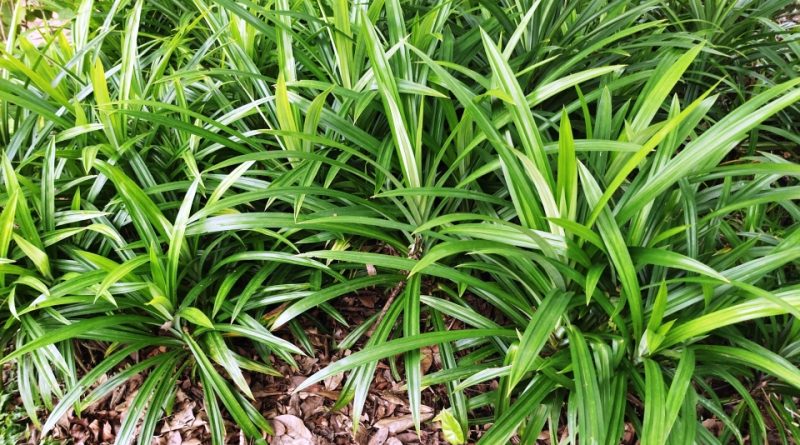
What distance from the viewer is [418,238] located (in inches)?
60.7

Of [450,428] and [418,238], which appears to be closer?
[450,428]

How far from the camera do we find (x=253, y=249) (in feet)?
5.43

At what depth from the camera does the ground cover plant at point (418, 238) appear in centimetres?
122

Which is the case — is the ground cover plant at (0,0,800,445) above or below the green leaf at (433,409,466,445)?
above

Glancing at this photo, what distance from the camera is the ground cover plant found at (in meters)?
1.22

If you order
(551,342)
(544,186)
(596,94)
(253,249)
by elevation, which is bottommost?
(551,342)

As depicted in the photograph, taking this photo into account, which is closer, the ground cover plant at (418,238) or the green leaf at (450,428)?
the ground cover plant at (418,238)

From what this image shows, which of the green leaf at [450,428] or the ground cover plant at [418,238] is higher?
the ground cover plant at [418,238]

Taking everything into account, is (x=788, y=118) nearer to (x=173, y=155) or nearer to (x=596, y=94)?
(x=596, y=94)

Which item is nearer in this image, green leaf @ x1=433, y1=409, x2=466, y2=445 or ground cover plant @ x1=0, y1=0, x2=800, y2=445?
ground cover plant @ x1=0, y1=0, x2=800, y2=445

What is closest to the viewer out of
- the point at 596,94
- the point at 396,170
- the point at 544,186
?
the point at 544,186

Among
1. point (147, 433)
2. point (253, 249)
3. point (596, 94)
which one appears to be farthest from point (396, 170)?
point (147, 433)

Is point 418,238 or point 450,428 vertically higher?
point 418,238

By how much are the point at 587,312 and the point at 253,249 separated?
102 cm
